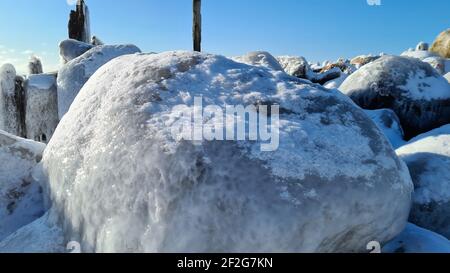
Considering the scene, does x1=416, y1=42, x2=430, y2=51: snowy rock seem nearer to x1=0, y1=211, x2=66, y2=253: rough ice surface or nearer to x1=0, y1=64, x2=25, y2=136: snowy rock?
x1=0, y1=64, x2=25, y2=136: snowy rock

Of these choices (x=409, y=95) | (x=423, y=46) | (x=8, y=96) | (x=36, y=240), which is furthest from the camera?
(x=423, y=46)

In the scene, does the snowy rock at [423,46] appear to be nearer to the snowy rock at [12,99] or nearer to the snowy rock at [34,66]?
the snowy rock at [34,66]

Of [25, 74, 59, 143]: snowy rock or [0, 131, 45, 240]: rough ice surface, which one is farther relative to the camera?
[25, 74, 59, 143]: snowy rock

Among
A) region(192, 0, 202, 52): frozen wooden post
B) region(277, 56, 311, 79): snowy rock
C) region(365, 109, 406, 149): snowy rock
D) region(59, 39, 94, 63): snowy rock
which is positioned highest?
region(192, 0, 202, 52): frozen wooden post

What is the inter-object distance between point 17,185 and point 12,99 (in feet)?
14.6

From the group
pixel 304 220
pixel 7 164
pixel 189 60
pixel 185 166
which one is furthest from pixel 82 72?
pixel 304 220

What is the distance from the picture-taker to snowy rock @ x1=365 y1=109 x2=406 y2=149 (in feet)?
10.1

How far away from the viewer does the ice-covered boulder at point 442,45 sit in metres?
→ 19.1

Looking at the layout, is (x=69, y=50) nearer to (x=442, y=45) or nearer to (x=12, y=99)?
(x=12, y=99)

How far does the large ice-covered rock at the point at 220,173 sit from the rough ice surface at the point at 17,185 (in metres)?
0.29

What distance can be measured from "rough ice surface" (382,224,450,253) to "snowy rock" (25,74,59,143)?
16.6 feet

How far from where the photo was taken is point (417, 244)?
178 cm

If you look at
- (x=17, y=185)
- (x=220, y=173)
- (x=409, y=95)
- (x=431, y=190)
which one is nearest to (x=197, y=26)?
(x=409, y=95)

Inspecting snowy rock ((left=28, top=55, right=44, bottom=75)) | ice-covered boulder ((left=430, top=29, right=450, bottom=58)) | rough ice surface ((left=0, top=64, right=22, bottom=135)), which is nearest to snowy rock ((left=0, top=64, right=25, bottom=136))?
rough ice surface ((left=0, top=64, right=22, bottom=135))
